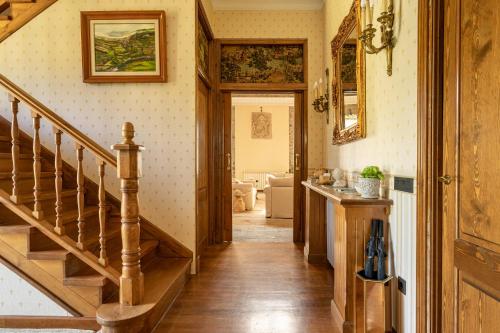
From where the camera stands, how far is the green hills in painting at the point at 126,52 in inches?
126

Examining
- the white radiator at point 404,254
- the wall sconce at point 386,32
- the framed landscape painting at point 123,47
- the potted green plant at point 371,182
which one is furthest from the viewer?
the framed landscape painting at point 123,47

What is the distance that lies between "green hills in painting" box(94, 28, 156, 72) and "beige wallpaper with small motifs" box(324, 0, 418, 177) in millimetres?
2148

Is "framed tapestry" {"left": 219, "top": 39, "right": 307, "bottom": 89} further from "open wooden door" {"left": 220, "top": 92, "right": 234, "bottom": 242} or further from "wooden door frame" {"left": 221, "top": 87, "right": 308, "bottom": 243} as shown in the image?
"open wooden door" {"left": 220, "top": 92, "right": 234, "bottom": 242}

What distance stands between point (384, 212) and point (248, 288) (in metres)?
1.44

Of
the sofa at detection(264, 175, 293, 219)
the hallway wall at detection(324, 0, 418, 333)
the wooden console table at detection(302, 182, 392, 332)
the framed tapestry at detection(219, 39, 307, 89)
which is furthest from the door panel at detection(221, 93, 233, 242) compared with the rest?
the wooden console table at detection(302, 182, 392, 332)

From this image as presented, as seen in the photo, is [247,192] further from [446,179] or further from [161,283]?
[446,179]

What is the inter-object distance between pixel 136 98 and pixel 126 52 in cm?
48

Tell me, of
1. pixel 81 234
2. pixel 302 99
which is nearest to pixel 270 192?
pixel 302 99

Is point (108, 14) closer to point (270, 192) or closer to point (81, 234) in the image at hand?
point (81, 234)

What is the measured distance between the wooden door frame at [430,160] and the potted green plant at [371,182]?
44 centimetres

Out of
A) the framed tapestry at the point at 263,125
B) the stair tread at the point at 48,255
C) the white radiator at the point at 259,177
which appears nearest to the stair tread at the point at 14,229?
the stair tread at the point at 48,255

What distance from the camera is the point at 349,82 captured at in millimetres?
2998

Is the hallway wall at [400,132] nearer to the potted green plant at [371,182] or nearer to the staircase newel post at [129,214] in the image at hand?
the potted green plant at [371,182]

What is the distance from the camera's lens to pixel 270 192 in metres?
6.00
